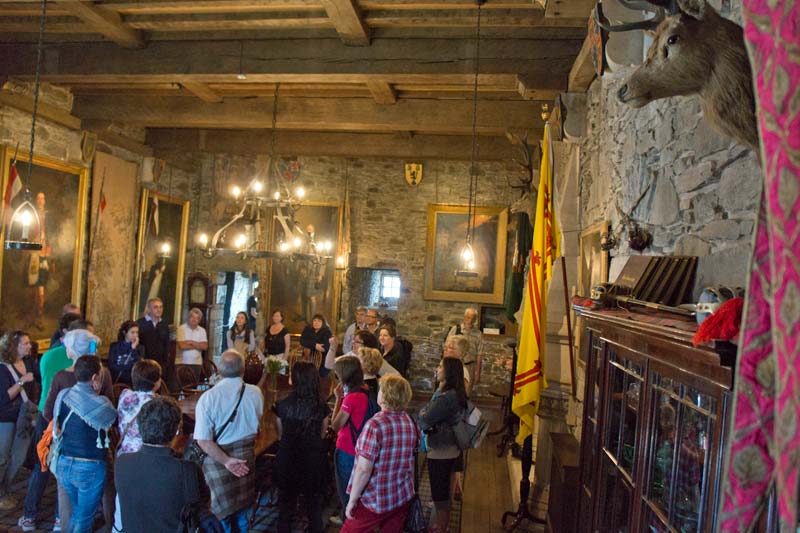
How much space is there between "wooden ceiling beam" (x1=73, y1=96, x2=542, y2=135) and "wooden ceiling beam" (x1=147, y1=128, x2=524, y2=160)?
1615 millimetres

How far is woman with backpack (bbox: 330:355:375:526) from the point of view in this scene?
13.1ft

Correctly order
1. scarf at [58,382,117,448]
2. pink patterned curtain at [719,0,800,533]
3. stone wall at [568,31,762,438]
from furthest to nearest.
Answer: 1. scarf at [58,382,117,448]
2. stone wall at [568,31,762,438]
3. pink patterned curtain at [719,0,800,533]

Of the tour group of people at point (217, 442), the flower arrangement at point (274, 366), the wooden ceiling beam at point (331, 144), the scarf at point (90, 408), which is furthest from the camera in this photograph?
the wooden ceiling beam at point (331, 144)

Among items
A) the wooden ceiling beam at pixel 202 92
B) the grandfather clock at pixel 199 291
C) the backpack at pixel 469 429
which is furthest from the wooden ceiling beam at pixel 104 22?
the grandfather clock at pixel 199 291

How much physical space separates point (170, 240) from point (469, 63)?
741 centimetres

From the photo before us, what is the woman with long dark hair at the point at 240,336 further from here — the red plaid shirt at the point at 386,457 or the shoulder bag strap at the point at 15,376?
the red plaid shirt at the point at 386,457

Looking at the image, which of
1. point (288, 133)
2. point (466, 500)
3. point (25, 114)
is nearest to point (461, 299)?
point (288, 133)

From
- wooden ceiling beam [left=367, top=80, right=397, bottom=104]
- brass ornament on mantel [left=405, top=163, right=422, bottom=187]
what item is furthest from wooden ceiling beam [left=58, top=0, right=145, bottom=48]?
brass ornament on mantel [left=405, top=163, right=422, bottom=187]

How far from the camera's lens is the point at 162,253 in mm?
10430

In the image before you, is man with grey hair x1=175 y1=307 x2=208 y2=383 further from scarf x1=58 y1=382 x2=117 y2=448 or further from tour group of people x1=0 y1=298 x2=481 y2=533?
scarf x1=58 y1=382 x2=117 y2=448

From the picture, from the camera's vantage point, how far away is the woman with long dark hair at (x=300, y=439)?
412 centimetres

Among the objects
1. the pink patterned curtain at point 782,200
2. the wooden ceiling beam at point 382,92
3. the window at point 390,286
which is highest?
the wooden ceiling beam at point 382,92

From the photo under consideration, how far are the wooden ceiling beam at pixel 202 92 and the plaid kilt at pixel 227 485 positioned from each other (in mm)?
5126

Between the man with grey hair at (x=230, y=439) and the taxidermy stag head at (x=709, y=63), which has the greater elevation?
the taxidermy stag head at (x=709, y=63)
